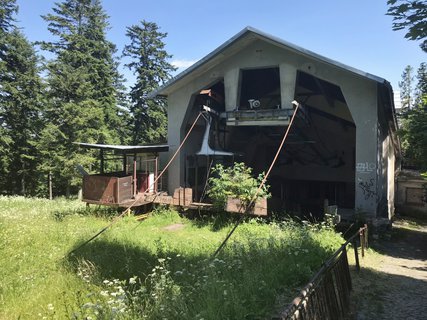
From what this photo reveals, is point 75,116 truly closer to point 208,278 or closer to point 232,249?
point 232,249

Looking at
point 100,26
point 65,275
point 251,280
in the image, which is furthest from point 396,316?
point 100,26

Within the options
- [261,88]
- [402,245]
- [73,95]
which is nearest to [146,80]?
[73,95]

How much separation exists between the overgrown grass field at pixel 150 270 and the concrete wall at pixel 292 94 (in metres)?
3.62

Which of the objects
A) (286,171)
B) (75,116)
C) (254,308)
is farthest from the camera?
(75,116)

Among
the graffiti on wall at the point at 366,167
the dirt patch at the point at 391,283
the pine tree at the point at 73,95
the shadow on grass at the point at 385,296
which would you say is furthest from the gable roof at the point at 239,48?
the pine tree at the point at 73,95

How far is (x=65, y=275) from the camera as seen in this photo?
6.77 metres

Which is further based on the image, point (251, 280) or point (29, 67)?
point (29, 67)

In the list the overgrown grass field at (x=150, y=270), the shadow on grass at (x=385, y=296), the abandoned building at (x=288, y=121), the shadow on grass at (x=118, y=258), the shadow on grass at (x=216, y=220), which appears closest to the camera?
the overgrown grass field at (x=150, y=270)

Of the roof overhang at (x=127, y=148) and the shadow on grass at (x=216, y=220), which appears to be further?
the roof overhang at (x=127, y=148)

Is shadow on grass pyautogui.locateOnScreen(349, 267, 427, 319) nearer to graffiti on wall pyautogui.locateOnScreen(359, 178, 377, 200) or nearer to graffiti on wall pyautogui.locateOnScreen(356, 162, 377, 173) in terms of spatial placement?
graffiti on wall pyautogui.locateOnScreen(359, 178, 377, 200)

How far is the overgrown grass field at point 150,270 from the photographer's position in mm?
4527

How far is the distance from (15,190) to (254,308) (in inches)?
1342

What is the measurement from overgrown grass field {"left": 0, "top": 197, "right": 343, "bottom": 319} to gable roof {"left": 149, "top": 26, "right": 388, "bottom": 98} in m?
6.12

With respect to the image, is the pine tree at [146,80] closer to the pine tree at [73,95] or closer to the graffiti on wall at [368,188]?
the pine tree at [73,95]
